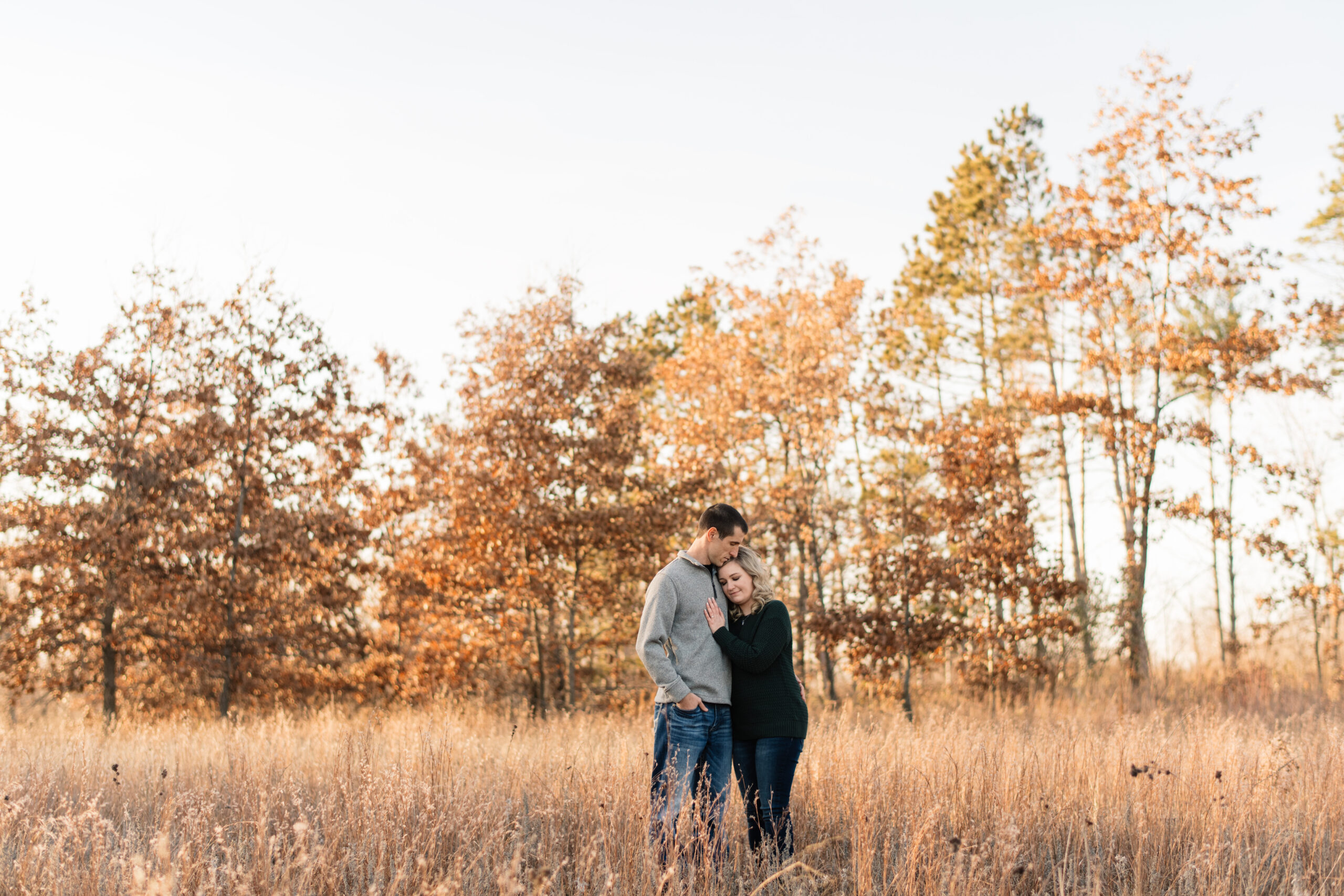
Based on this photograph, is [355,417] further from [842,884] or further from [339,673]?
[842,884]

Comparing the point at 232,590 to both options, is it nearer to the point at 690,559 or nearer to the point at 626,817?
the point at 626,817

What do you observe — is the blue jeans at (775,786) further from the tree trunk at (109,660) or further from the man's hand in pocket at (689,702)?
the tree trunk at (109,660)

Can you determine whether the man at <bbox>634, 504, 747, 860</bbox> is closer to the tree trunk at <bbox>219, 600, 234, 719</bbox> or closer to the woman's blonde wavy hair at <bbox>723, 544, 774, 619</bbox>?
the woman's blonde wavy hair at <bbox>723, 544, 774, 619</bbox>

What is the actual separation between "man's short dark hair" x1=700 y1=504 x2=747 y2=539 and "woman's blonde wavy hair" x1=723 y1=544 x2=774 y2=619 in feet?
0.48

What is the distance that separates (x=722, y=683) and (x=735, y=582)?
1.73ft

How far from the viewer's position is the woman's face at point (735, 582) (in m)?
5.13

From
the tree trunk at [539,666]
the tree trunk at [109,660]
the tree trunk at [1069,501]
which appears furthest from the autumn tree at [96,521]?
the tree trunk at [1069,501]

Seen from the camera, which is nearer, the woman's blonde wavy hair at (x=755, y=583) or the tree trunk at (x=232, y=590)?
the woman's blonde wavy hair at (x=755, y=583)

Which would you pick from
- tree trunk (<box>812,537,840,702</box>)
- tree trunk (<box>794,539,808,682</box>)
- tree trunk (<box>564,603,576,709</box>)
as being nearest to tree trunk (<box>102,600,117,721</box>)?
tree trunk (<box>564,603,576,709</box>)

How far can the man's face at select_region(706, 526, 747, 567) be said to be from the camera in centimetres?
506

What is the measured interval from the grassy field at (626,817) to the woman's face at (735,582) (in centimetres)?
127

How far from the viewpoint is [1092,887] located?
4.61 metres

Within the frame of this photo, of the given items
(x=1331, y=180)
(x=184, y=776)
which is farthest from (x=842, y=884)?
(x=1331, y=180)

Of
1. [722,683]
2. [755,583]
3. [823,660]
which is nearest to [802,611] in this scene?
[823,660]
